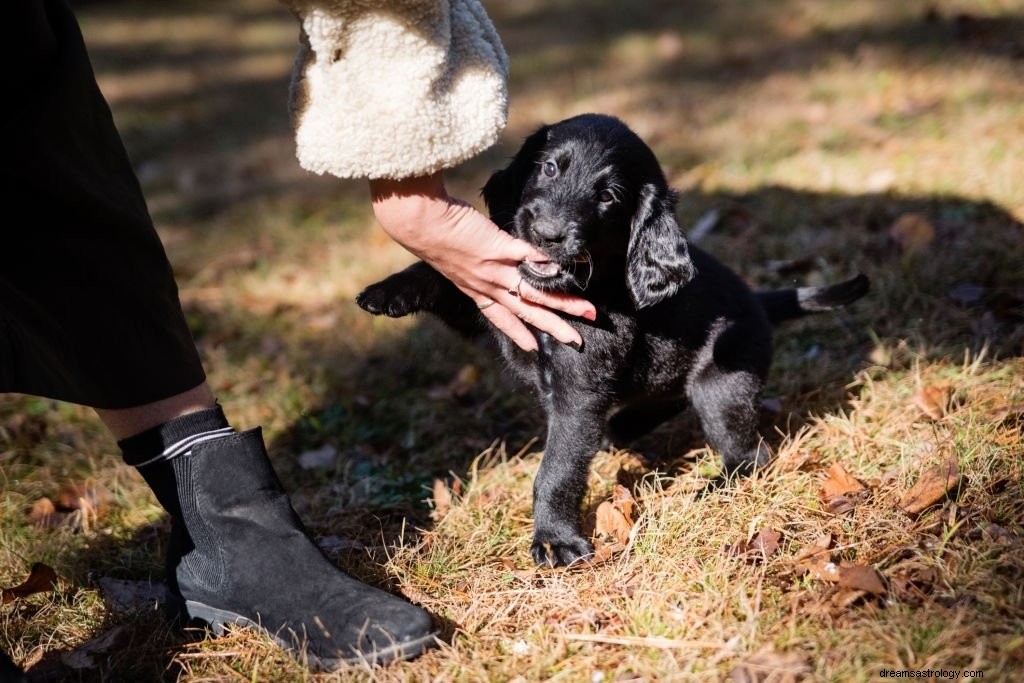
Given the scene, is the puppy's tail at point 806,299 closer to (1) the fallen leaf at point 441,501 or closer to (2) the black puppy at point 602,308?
(2) the black puppy at point 602,308

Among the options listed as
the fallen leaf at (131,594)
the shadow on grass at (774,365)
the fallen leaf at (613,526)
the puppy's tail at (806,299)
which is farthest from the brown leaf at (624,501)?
the fallen leaf at (131,594)

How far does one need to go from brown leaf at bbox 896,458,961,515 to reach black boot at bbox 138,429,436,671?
1280mm

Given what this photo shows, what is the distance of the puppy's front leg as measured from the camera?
7.85 ft

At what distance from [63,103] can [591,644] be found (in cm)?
179

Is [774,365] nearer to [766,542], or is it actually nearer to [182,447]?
[766,542]

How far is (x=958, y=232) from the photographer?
3838 millimetres

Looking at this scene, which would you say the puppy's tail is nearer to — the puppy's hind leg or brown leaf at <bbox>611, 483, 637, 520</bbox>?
the puppy's hind leg

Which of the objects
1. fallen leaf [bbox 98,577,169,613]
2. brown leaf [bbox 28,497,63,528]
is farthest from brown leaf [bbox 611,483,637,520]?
brown leaf [bbox 28,497,63,528]

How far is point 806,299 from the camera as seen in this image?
3.10 metres

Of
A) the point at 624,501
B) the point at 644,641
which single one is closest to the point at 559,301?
the point at 624,501

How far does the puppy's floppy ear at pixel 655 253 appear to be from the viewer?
8.20ft

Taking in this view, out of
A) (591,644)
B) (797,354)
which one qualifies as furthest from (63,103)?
(797,354)

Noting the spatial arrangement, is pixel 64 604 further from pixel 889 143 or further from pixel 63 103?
pixel 889 143

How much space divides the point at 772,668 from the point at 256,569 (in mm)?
1235
